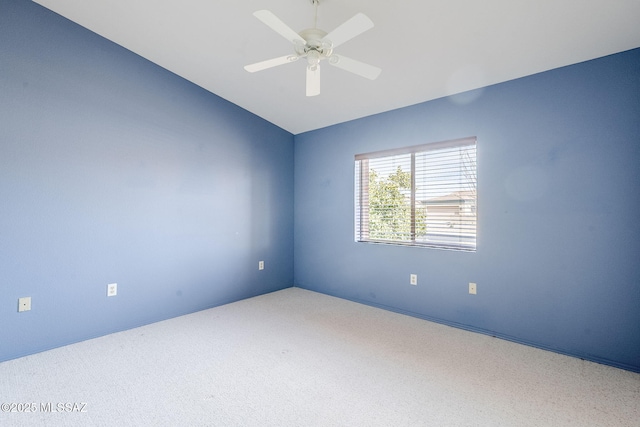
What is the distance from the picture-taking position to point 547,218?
8.25 feet

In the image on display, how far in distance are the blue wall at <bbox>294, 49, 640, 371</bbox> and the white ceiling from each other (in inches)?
9.7

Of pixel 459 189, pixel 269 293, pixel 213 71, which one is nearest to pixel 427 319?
pixel 459 189

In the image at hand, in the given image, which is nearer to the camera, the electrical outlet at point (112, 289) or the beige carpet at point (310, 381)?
the beige carpet at point (310, 381)

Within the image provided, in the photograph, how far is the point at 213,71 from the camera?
3.13 m

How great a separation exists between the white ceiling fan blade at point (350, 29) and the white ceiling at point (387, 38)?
461 mm

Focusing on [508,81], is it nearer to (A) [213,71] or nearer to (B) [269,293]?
(A) [213,71]

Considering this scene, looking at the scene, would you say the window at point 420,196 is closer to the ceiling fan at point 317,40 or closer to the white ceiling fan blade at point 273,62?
the ceiling fan at point 317,40

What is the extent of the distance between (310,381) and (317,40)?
2197 millimetres

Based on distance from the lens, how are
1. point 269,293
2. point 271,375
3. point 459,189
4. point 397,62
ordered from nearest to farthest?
1. point 271,375
2. point 397,62
3. point 459,189
4. point 269,293

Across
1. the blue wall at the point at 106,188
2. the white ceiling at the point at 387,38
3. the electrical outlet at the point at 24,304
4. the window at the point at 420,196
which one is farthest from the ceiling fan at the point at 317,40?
A: the electrical outlet at the point at 24,304

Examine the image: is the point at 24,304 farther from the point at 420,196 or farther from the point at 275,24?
the point at 420,196

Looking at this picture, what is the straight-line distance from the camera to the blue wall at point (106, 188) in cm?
236

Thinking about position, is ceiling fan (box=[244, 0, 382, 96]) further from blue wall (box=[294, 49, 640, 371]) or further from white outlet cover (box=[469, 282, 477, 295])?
white outlet cover (box=[469, 282, 477, 295])

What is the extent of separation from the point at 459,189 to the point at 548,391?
1781mm
